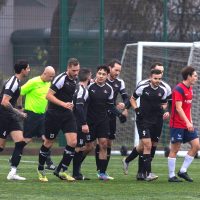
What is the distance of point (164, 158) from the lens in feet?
77.5

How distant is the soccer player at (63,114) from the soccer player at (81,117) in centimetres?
18

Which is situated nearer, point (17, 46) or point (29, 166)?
point (29, 166)

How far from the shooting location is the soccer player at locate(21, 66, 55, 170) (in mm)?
19688

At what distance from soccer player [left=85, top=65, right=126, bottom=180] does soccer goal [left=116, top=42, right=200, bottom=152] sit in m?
8.04

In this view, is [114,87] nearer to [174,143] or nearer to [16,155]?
[174,143]

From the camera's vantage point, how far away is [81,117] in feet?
52.2

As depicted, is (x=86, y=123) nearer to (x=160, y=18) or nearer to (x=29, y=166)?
(x=29, y=166)

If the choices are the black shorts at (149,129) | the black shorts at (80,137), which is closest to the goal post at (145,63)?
the black shorts at (149,129)

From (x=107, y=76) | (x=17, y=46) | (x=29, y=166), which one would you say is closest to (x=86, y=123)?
(x=107, y=76)

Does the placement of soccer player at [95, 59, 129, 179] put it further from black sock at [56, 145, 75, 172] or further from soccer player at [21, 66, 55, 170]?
soccer player at [21, 66, 55, 170]

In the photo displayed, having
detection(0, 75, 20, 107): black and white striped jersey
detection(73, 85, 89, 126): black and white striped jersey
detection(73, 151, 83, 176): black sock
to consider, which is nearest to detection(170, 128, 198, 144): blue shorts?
detection(73, 85, 89, 126): black and white striped jersey

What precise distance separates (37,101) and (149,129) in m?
4.13

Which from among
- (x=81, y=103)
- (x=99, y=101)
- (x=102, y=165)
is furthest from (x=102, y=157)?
(x=81, y=103)

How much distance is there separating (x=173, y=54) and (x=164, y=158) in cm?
377
